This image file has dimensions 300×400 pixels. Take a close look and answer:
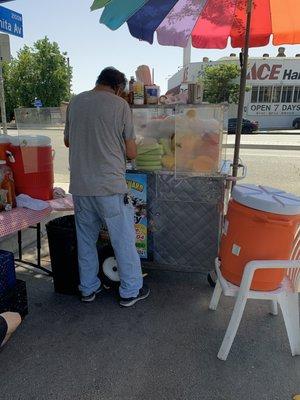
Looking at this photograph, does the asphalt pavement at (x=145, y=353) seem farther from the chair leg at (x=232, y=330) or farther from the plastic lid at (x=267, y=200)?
the plastic lid at (x=267, y=200)

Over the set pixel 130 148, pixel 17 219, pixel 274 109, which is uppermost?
pixel 274 109

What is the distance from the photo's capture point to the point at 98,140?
7.81 ft

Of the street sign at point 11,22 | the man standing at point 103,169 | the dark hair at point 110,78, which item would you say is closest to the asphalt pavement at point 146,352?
the man standing at point 103,169

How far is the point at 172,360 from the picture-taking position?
214 cm

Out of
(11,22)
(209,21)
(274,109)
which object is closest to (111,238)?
(209,21)

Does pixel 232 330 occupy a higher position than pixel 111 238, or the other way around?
pixel 111 238

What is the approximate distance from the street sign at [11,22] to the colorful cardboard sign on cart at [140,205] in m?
2.49

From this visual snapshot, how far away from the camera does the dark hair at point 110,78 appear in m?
2.42

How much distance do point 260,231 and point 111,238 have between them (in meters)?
1.13

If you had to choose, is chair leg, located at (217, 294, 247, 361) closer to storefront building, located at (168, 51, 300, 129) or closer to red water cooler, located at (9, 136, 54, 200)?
red water cooler, located at (9, 136, 54, 200)

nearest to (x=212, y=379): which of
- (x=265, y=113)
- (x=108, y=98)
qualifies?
(x=108, y=98)

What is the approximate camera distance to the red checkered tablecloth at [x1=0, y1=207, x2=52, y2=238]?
7.90 ft

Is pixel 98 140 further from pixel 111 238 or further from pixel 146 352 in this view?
pixel 146 352

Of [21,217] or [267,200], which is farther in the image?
[21,217]
